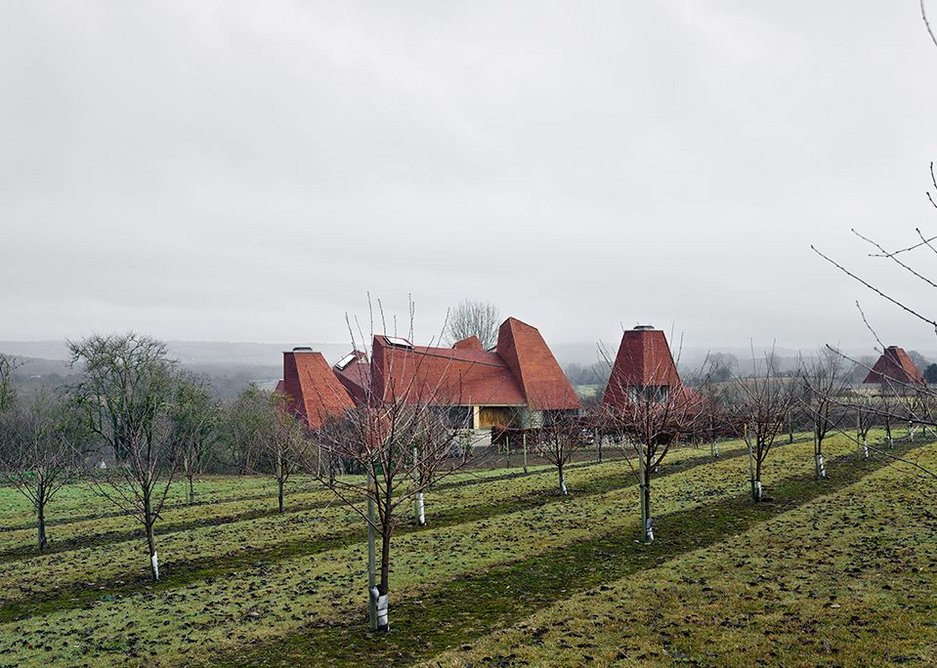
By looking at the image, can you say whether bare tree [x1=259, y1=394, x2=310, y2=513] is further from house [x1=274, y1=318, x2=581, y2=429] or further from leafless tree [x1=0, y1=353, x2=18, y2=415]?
leafless tree [x1=0, y1=353, x2=18, y2=415]

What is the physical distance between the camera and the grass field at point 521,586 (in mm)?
7664

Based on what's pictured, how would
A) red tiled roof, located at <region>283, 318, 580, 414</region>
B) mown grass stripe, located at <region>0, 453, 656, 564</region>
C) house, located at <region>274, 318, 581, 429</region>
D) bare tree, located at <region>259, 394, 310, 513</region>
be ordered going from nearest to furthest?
mown grass stripe, located at <region>0, 453, 656, 564</region>
bare tree, located at <region>259, 394, 310, 513</region>
house, located at <region>274, 318, 581, 429</region>
red tiled roof, located at <region>283, 318, 580, 414</region>

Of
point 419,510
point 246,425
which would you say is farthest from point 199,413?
point 419,510

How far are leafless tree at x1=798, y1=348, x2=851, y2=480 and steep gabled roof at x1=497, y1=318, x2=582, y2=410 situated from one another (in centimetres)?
2098

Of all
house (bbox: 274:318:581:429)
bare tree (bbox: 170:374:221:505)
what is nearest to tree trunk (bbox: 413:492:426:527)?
bare tree (bbox: 170:374:221:505)

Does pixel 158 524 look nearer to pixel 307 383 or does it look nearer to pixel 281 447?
pixel 281 447

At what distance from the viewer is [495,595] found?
9.82 meters

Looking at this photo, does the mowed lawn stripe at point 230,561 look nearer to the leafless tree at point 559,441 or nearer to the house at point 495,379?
the leafless tree at point 559,441

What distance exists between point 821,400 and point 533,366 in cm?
4088

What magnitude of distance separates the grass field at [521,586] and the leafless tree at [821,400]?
57.7 inches

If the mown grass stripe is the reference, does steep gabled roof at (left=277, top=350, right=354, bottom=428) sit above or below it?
above

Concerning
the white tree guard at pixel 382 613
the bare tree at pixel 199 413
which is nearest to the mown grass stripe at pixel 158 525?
the white tree guard at pixel 382 613

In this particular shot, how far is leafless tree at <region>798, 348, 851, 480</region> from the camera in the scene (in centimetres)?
407

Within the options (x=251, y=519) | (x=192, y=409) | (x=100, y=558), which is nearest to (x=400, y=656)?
(x=100, y=558)
